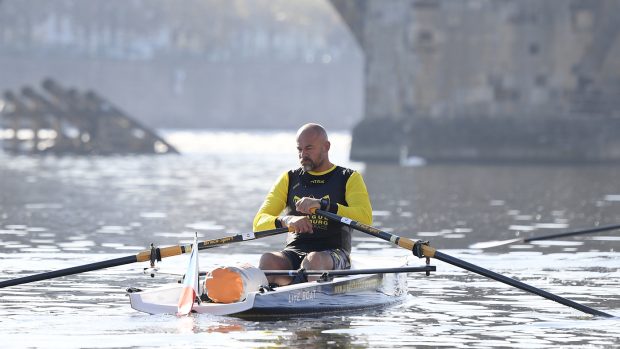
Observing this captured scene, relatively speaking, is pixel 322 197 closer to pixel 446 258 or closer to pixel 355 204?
pixel 355 204

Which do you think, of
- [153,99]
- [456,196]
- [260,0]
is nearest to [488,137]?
[456,196]

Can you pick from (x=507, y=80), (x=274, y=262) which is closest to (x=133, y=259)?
(x=274, y=262)

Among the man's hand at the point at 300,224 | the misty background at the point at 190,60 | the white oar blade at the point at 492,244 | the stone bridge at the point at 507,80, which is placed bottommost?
the man's hand at the point at 300,224

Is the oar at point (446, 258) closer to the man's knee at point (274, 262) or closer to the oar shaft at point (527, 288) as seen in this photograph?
the oar shaft at point (527, 288)

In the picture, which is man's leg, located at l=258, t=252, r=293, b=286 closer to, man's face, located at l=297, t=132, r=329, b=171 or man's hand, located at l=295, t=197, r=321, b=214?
man's hand, located at l=295, t=197, r=321, b=214

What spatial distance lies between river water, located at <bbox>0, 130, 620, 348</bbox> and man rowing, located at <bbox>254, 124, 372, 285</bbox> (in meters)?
0.72

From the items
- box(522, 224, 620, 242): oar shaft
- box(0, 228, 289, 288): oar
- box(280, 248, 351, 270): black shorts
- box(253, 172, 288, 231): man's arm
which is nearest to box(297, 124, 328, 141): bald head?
box(253, 172, 288, 231): man's arm

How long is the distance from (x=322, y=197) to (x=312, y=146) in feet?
1.62

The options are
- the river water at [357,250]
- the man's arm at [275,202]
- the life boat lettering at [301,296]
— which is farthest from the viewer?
the man's arm at [275,202]

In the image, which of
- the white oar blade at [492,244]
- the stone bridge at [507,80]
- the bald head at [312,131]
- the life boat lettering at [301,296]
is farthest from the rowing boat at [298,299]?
the stone bridge at [507,80]

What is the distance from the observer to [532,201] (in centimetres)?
3216

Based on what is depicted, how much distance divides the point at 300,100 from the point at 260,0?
28.2 feet

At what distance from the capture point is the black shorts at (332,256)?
15.6 metres

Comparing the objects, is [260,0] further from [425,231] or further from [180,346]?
[180,346]
